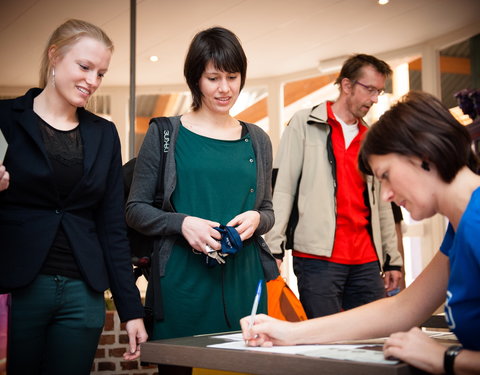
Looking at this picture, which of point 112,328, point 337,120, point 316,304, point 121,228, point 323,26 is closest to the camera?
point 121,228

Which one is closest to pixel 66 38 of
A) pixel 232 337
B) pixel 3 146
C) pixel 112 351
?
pixel 3 146

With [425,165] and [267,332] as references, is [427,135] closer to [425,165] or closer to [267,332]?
[425,165]

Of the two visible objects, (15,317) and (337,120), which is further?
(337,120)

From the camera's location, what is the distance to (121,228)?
1.73 m

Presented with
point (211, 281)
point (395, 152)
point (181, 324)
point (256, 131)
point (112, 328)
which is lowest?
point (112, 328)

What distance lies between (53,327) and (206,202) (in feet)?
1.84

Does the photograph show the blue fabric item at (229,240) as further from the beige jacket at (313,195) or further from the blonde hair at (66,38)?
the beige jacket at (313,195)

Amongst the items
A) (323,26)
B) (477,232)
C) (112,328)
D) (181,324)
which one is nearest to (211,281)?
(181,324)

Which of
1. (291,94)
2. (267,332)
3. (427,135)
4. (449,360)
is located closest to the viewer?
(449,360)

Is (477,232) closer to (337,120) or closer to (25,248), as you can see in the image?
(25,248)

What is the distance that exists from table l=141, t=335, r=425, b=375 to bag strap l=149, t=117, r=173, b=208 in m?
0.67

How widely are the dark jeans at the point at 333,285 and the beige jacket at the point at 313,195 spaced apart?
0.23 feet

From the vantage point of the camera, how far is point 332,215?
104 inches

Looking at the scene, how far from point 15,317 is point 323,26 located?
14.4 feet
